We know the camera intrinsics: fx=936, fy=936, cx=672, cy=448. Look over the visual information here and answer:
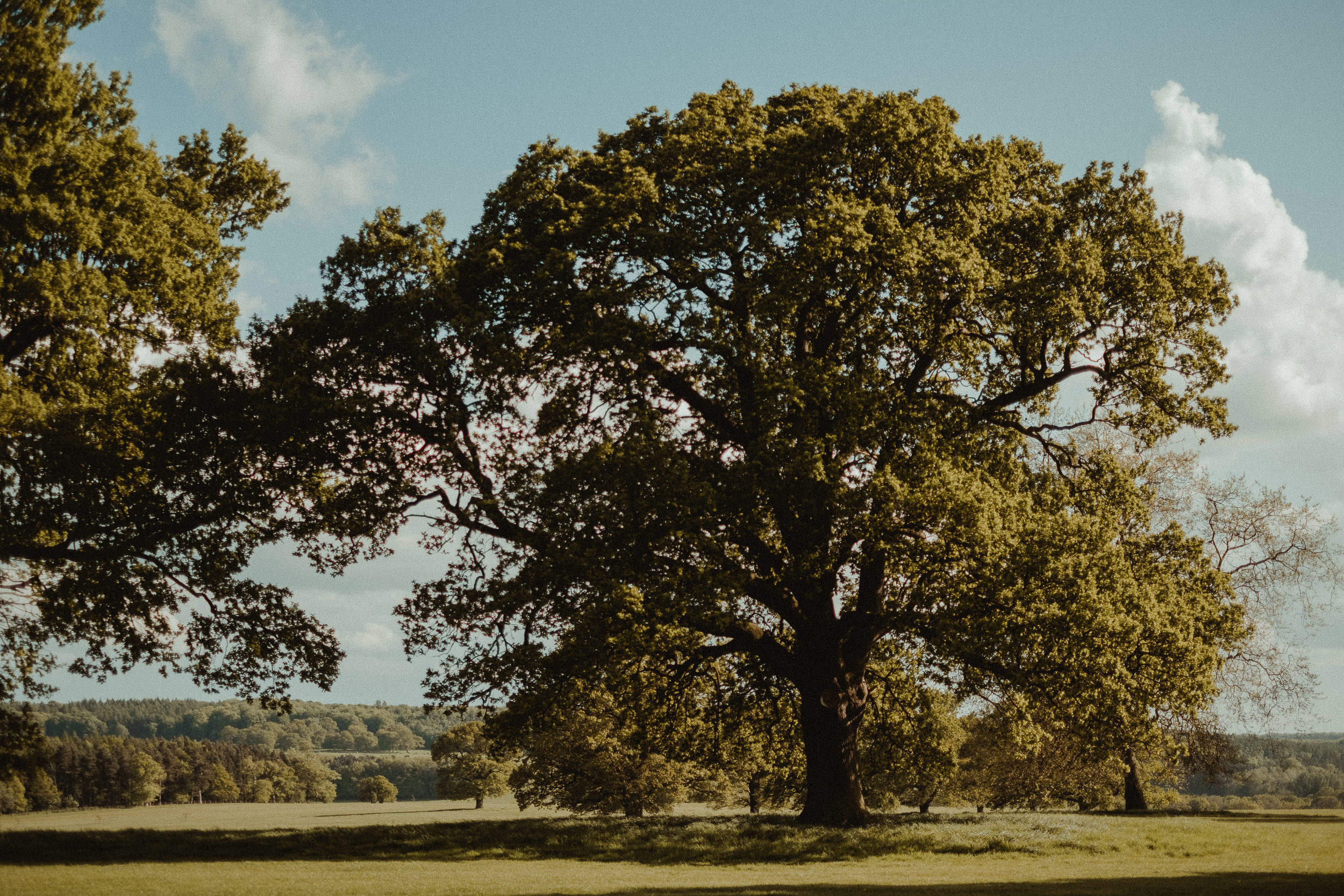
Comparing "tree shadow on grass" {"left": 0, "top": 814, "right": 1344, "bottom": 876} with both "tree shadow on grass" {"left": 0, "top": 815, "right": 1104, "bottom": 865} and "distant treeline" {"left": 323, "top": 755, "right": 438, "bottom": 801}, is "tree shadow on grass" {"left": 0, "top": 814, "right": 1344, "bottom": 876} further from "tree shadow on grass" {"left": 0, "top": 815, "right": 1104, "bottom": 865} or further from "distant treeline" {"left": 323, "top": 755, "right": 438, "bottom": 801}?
"distant treeline" {"left": 323, "top": 755, "right": 438, "bottom": 801}

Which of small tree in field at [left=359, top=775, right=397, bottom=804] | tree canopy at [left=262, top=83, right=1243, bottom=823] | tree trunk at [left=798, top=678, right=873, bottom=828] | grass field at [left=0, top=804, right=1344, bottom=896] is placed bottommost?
small tree in field at [left=359, top=775, right=397, bottom=804]

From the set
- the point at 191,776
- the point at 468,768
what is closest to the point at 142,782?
the point at 191,776

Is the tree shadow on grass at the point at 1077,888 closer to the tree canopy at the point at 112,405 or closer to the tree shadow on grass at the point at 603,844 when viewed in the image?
the tree shadow on grass at the point at 603,844

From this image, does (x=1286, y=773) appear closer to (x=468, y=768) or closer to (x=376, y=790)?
(x=468, y=768)

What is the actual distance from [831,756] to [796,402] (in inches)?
392

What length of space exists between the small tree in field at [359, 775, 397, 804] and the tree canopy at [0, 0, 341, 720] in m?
116

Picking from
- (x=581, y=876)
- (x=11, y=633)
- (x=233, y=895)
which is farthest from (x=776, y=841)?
(x=11, y=633)

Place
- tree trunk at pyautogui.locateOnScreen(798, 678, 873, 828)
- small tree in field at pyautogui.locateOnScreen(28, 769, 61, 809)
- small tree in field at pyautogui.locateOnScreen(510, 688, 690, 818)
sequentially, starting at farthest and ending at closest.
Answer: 1. small tree in field at pyautogui.locateOnScreen(28, 769, 61, 809)
2. small tree in field at pyautogui.locateOnScreen(510, 688, 690, 818)
3. tree trunk at pyautogui.locateOnScreen(798, 678, 873, 828)

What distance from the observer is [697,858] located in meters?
20.9

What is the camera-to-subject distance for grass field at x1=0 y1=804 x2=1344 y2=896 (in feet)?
50.9

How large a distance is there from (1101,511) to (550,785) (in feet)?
114

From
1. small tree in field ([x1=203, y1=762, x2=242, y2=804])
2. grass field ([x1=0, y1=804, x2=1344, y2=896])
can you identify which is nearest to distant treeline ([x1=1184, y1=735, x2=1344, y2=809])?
grass field ([x1=0, y1=804, x2=1344, y2=896])

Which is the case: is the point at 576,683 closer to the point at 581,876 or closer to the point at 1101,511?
the point at 581,876

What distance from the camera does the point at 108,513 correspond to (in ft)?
84.7
